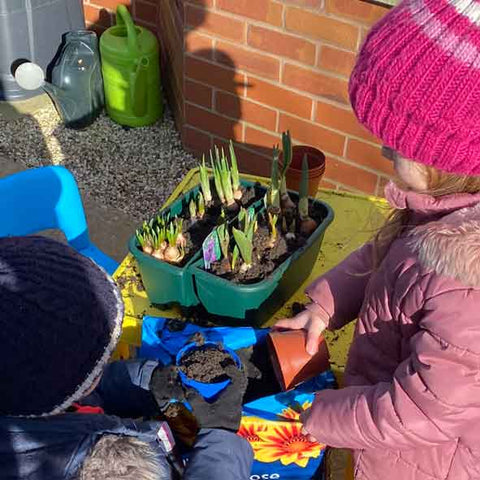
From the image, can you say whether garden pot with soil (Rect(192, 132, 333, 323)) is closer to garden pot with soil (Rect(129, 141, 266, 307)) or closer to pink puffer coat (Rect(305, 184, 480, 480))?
garden pot with soil (Rect(129, 141, 266, 307))

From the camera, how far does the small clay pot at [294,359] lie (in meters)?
1.51

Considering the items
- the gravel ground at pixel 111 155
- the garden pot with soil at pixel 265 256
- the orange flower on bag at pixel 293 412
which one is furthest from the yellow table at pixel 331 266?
the gravel ground at pixel 111 155

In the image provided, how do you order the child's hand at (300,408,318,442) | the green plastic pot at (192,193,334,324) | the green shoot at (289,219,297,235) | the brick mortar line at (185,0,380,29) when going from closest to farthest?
the child's hand at (300,408,318,442), the green plastic pot at (192,193,334,324), the green shoot at (289,219,297,235), the brick mortar line at (185,0,380,29)

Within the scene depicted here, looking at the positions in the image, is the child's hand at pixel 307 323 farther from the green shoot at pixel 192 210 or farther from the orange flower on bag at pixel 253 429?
the green shoot at pixel 192 210

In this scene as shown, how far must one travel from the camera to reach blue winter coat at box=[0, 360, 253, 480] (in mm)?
1241

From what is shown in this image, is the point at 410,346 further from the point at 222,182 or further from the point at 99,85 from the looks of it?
the point at 99,85

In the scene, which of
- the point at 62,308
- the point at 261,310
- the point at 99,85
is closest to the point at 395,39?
the point at 62,308

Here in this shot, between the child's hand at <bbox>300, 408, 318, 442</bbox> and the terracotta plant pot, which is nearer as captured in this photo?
the child's hand at <bbox>300, 408, 318, 442</bbox>

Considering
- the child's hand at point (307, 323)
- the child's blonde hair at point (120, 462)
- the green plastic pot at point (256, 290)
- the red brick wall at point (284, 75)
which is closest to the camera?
the child's blonde hair at point (120, 462)

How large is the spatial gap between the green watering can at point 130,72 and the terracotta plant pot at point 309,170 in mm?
1910

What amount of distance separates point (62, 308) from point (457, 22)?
0.78m

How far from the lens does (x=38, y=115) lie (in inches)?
171

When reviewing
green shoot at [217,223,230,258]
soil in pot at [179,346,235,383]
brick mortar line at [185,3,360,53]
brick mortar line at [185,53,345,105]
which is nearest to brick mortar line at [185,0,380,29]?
brick mortar line at [185,3,360,53]

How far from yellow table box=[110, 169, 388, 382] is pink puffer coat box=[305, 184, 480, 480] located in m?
0.31
